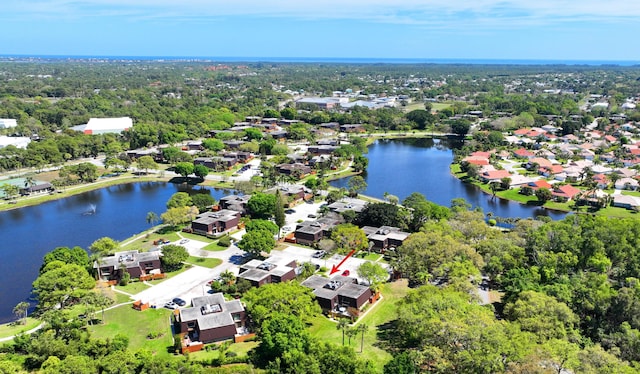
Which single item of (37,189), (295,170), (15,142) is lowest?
(37,189)

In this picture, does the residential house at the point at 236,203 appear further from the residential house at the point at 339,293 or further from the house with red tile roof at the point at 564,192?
the house with red tile roof at the point at 564,192

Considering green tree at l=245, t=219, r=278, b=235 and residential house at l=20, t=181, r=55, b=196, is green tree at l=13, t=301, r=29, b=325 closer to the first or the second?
green tree at l=245, t=219, r=278, b=235

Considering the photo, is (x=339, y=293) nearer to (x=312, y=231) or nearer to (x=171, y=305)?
(x=171, y=305)

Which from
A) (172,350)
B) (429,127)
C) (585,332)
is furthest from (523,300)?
(429,127)

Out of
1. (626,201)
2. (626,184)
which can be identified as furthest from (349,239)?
(626,184)

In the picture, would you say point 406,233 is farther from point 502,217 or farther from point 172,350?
point 172,350

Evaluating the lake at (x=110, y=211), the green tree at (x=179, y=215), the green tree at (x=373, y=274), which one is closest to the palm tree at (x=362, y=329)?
the green tree at (x=373, y=274)

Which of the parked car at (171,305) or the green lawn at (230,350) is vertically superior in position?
the green lawn at (230,350)
